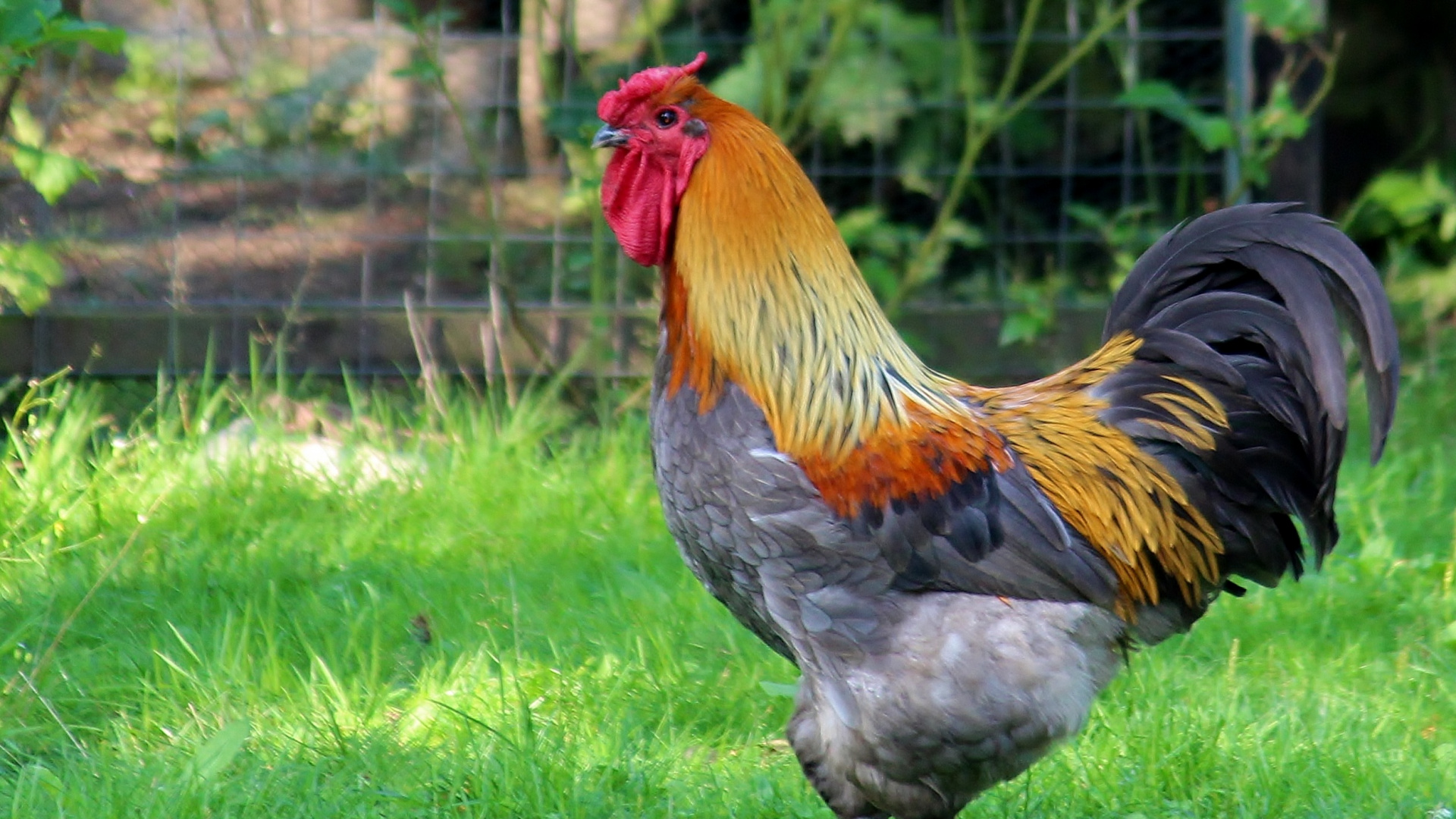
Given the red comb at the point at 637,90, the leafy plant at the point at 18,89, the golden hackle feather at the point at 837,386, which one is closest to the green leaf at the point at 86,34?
the leafy plant at the point at 18,89

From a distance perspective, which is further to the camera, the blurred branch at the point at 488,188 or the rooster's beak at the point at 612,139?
the blurred branch at the point at 488,188

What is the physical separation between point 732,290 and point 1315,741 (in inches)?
67.2

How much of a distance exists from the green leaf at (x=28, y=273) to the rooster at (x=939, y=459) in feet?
6.28

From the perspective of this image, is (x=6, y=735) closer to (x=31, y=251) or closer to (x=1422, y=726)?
(x=31, y=251)

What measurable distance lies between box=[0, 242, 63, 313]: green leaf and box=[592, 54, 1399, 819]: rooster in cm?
191

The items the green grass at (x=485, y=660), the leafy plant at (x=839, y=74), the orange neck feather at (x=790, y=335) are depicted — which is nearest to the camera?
the orange neck feather at (x=790, y=335)

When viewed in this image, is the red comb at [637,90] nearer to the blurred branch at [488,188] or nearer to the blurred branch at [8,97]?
the blurred branch at [8,97]

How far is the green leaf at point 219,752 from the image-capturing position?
2715 mm

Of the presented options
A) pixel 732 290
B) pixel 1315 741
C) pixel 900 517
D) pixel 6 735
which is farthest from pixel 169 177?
Result: pixel 1315 741

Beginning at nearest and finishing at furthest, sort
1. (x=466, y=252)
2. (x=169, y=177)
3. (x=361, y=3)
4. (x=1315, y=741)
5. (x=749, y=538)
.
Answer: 1. (x=749, y=538)
2. (x=1315, y=741)
3. (x=169, y=177)
4. (x=466, y=252)
5. (x=361, y=3)

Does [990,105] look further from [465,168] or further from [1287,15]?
[465,168]

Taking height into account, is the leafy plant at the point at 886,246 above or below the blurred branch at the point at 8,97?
below

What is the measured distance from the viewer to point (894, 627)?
100 inches

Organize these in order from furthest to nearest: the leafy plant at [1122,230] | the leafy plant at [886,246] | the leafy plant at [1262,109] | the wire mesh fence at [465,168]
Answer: the leafy plant at [1122,230], the leafy plant at [886,246], the wire mesh fence at [465,168], the leafy plant at [1262,109]
